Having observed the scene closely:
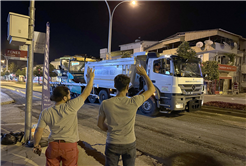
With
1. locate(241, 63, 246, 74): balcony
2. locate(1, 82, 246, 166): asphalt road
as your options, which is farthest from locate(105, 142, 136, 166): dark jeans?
locate(241, 63, 246, 74): balcony

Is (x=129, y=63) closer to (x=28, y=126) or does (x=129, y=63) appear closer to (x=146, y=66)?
(x=146, y=66)

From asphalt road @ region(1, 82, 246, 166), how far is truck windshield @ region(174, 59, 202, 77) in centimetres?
203

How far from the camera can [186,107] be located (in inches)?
310

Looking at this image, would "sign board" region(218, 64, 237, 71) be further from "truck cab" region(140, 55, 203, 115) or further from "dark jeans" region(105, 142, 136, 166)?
"dark jeans" region(105, 142, 136, 166)

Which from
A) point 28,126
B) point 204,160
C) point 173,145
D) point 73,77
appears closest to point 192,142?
point 173,145

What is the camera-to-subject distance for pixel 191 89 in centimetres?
778

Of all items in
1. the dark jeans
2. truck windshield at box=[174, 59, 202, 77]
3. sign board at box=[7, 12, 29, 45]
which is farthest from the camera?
truck windshield at box=[174, 59, 202, 77]

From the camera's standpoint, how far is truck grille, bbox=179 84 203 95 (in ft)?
24.4

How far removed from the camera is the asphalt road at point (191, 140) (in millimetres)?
3895

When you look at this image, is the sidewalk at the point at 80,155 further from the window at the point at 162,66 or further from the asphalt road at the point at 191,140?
the window at the point at 162,66

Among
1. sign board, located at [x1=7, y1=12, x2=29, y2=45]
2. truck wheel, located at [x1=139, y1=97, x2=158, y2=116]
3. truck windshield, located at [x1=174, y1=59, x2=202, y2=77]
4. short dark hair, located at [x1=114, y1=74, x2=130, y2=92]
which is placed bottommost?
truck wheel, located at [x1=139, y1=97, x2=158, y2=116]

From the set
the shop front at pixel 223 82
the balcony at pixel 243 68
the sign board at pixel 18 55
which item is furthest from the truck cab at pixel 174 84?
the balcony at pixel 243 68

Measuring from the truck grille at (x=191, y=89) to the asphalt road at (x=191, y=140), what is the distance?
1199mm

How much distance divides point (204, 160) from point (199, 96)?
484cm
